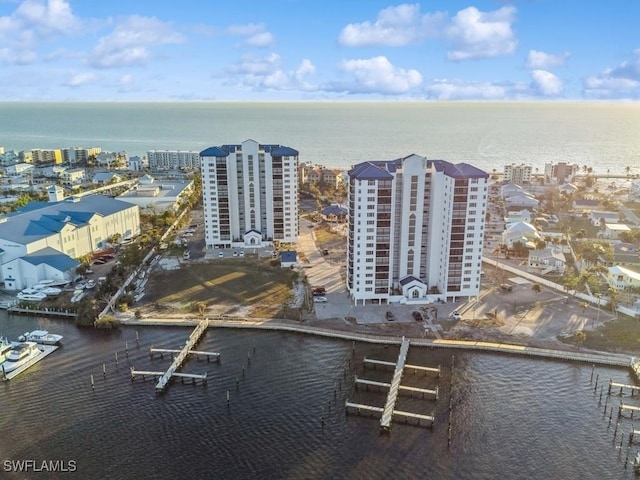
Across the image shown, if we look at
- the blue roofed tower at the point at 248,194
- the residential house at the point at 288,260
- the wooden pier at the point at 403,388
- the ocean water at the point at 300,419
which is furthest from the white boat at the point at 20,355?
the blue roofed tower at the point at 248,194

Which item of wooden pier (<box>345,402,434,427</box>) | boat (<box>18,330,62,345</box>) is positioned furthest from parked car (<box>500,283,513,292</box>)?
boat (<box>18,330,62,345</box>)

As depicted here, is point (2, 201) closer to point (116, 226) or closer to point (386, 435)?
point (116, 226)

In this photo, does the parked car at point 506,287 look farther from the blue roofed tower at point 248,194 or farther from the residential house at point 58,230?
the residential house at point 58,230

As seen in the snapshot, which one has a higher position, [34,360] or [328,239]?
[328,239]

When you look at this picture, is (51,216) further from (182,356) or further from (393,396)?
(393,396)

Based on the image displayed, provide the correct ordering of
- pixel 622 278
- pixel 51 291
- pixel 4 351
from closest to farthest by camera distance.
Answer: pixel 4 351 < pixel 622 278 < pixel 51 291

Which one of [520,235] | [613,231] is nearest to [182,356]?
[520,235]

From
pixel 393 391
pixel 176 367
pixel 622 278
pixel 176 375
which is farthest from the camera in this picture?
pixel 622 278
